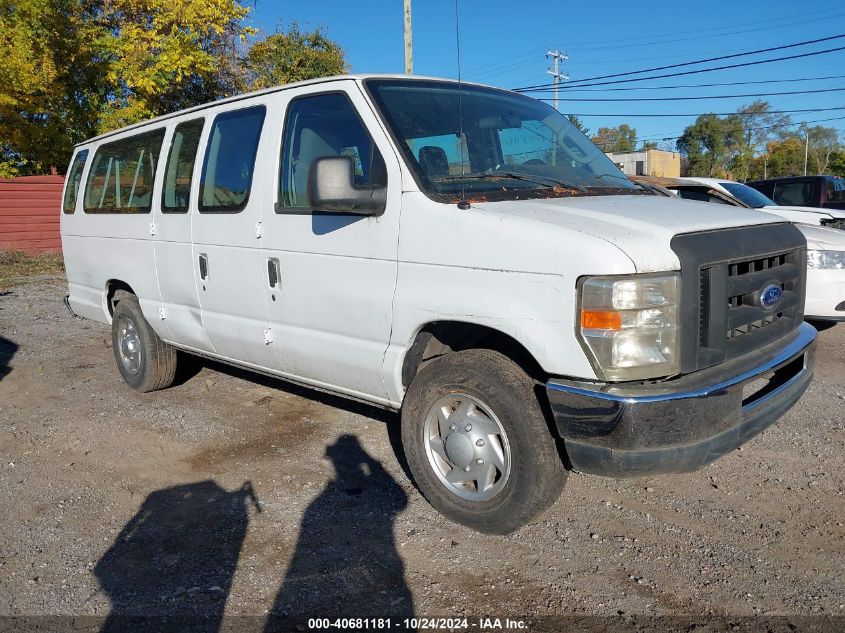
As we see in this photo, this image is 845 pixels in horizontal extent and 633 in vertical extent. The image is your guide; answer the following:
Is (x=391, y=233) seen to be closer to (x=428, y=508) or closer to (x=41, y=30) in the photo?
(x=428, y=508)

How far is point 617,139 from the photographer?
219ft

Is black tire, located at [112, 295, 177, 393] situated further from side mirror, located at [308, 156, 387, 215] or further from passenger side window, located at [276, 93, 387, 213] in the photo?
side mirror, located at [308, 156, 387, 215]

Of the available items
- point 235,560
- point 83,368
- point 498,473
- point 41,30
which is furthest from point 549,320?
point 41,30

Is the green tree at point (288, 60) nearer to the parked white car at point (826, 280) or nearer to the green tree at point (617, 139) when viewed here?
the parked white car at point (826, 280)

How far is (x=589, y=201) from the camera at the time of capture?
137 inches

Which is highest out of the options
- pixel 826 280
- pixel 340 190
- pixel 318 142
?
pixel 318 142

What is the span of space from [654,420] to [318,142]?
2.36m

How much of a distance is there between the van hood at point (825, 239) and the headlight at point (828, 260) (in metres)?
0.04

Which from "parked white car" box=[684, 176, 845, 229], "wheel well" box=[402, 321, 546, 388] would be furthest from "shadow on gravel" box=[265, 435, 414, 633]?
"parked white car" box=[684, 176, 845, 229]

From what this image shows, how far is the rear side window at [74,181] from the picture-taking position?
6512mm

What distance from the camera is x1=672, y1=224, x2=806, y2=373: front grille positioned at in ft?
9.50

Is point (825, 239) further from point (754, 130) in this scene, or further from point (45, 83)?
point (754, 130)

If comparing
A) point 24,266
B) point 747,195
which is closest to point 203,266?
point 747,195

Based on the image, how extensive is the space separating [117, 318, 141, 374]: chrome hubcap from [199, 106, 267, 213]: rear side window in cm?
175
